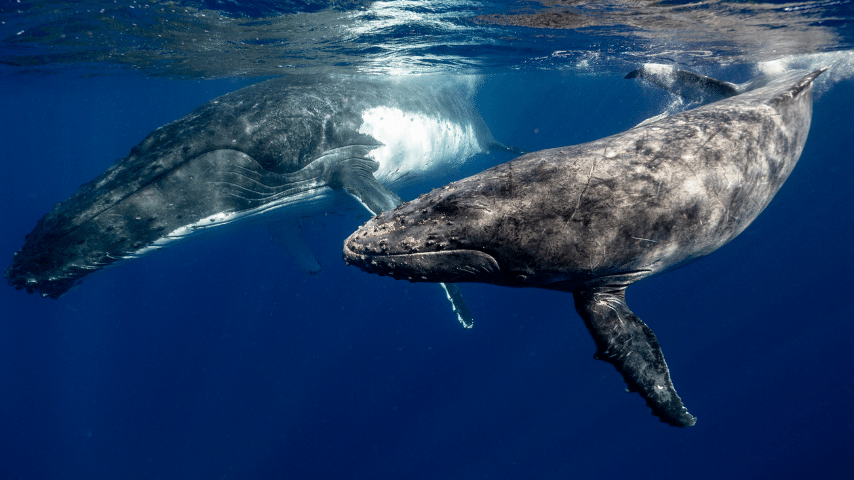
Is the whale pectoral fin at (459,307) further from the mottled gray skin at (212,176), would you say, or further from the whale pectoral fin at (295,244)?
the whale pectoral fin at (295,244)

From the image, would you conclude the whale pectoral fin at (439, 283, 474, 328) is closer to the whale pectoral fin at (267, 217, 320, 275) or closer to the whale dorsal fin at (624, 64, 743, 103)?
the whale dorsal fin at (624, 64, 743, 103)

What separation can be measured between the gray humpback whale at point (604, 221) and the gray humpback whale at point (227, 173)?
3370mm

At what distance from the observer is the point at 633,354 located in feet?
10.0

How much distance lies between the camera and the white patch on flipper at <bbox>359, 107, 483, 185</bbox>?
9.01 m

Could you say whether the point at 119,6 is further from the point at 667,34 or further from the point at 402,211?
the point at 667,34

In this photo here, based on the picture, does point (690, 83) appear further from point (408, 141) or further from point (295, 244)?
point (295, 244)

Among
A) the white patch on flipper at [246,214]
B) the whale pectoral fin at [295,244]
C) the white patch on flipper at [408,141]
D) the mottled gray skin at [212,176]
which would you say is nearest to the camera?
the mottled gray skin at [212,176]

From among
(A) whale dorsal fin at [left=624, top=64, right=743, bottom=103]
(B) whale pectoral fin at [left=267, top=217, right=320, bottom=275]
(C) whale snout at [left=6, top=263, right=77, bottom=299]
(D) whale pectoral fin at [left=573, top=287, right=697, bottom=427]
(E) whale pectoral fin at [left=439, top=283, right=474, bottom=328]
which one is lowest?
(B) whale pectoral fin at [left=267, top=217, right=320, bottom=275]

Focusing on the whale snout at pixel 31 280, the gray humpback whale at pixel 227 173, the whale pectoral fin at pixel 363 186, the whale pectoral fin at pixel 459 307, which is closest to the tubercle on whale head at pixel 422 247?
the whale pectoral fin at pixel 459 307

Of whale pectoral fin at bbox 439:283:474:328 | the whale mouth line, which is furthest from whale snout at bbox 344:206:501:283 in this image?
whale pectoral fin at bbox 439:283:474:328

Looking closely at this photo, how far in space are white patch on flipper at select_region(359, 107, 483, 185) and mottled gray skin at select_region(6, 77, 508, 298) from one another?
30 cm

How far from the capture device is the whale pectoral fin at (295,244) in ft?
41.1

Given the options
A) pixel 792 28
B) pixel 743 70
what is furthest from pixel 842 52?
pixel 792 28

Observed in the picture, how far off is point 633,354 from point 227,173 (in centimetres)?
617
